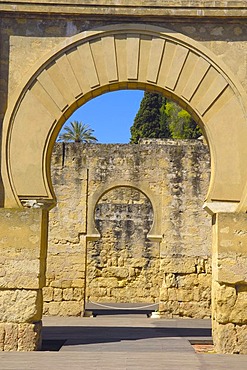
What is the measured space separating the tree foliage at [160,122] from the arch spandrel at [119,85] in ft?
95.1

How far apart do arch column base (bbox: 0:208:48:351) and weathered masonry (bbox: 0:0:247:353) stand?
0.10 m

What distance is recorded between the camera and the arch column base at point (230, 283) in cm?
698

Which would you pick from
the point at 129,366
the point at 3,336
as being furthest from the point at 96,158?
the point at 129,366

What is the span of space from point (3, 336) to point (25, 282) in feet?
2.31

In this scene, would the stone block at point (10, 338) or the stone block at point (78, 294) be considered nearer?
the stone block at point (10, 338)

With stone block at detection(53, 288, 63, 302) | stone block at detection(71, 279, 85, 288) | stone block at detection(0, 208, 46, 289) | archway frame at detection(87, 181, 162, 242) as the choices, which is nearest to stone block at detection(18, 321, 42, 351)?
stone block at detection(0, 208, 46, 289)

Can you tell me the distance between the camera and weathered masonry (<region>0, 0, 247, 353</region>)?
734 cm

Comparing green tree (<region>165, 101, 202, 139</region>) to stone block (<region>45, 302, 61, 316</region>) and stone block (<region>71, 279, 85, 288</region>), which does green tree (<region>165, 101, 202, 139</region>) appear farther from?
stone block (<region>45, 302, 61, 316</region>)

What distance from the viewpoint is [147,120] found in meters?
37.4

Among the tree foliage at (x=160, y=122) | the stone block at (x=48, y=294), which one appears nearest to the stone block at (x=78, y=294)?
the stone block at (x=48, y=294)

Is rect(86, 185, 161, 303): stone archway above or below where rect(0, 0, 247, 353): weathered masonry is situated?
below

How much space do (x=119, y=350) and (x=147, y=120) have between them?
1220 inches

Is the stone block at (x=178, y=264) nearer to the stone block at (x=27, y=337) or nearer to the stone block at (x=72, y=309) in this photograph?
the stone block at (x=72, y=309)

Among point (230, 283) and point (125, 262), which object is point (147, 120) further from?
point (230, 283)
